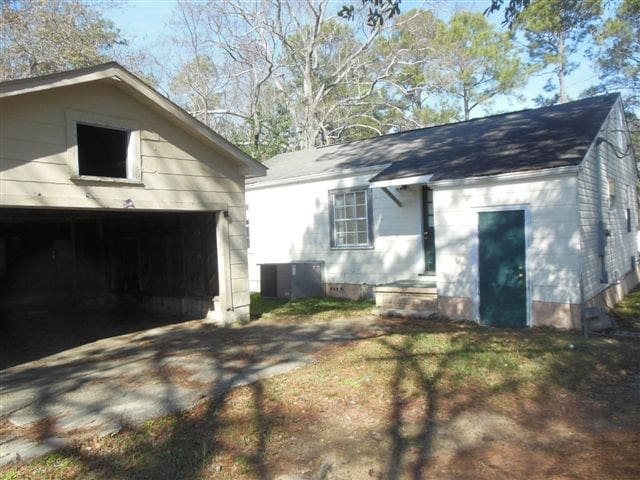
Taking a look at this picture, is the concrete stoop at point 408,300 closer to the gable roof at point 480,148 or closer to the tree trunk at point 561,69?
the gable roof at point 480,148

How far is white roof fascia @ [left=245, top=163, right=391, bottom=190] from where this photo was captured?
1219 centimetres

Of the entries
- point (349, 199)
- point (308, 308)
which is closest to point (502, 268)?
point (308, 308)

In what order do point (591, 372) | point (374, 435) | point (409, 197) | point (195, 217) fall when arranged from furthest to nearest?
point (409, 197) < point (195, 217) < point (591, 372) < point (374, 435)

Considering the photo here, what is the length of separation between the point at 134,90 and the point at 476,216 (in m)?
6.31

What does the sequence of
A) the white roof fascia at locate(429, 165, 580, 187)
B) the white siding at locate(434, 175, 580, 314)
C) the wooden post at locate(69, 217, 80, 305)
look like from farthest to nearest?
the wooden post at locate(69, 217, 80, 305) → the white siding at locate(434, 175, 580, 314) → the white roof fascia at locate(429, 165, 580, 187)

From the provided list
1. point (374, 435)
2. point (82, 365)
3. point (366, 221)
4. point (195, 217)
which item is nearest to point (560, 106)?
point (366, 221)

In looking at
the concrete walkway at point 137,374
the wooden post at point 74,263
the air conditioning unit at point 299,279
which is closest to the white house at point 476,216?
the air conditioning unit at point 299,279

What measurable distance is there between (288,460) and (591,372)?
3986 mm

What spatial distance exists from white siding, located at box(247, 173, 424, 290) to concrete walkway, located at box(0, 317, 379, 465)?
2.62 metres

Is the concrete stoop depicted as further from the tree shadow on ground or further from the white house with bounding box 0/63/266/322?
the white house with bounding box 0/63/266/322

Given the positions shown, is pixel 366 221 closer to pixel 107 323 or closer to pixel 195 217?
pixel 195 217

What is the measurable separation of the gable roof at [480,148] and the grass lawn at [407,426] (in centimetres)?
371

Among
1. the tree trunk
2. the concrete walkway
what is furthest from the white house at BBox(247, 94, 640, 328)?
the tree trunk

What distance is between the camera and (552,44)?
3075 centimetres
